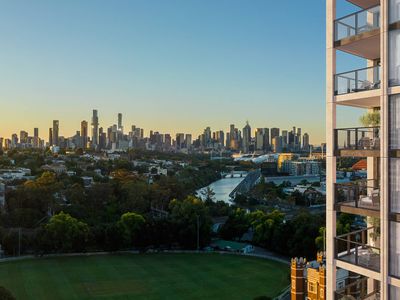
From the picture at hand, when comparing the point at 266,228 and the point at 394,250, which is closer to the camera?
the point at 394,250

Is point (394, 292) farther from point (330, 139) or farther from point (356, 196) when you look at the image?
point (330, 139)

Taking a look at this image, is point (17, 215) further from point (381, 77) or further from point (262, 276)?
point (381, 77)

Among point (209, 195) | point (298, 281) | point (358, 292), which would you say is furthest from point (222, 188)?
point (358, 292)

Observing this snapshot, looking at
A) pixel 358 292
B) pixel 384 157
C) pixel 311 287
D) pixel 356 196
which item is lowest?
pixel 311 287

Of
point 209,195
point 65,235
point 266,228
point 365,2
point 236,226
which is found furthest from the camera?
point 209,195

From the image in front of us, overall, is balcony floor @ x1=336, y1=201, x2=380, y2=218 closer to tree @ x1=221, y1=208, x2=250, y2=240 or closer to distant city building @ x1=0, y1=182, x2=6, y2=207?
tree @ x1=221, y1=208, x2=250, y2=240

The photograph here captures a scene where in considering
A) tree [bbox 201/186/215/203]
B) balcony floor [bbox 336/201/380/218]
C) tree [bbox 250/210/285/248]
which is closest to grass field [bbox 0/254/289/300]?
tree [bbox 250/210/285/248]

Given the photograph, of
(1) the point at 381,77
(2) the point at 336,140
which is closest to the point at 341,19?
(1) the point at 381,77
